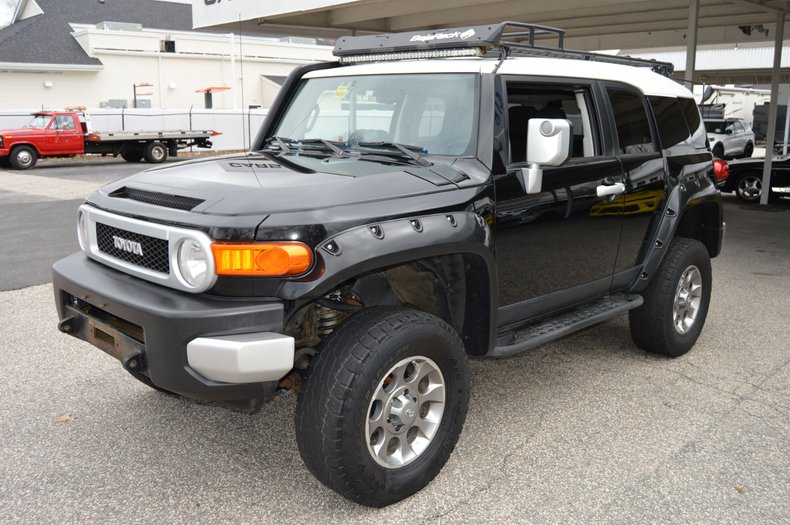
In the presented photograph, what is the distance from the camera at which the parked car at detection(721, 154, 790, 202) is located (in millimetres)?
14344

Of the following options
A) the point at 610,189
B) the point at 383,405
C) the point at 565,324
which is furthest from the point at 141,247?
the point at 610,189

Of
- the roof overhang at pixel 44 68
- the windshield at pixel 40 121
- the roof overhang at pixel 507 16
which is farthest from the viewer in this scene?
the roof overhang at pixel 44 68

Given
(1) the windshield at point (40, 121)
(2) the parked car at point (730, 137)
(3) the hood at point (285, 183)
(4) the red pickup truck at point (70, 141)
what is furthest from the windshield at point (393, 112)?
(2) the parked car at point (730, 137)

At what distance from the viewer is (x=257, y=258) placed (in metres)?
2.91

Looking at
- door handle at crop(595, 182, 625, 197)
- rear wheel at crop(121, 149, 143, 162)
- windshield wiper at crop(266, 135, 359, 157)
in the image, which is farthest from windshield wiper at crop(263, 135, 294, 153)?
rear wheel at crop(121, 149, 143, 162)

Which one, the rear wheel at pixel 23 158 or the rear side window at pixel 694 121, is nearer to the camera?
the rear side window at pixel 694 121

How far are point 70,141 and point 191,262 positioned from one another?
74.6 feet

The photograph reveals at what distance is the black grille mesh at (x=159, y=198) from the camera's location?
10.4 ft

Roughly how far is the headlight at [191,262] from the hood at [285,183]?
158 millimetres

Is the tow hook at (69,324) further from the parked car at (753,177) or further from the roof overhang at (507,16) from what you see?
the parked car at (753,177)

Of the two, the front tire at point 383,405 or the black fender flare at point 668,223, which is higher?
the black fender flare at point 668,223

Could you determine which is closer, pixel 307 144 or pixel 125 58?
pixel 307 144

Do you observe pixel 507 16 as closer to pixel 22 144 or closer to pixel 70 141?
pixel 70 141

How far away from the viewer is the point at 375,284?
3629mm
